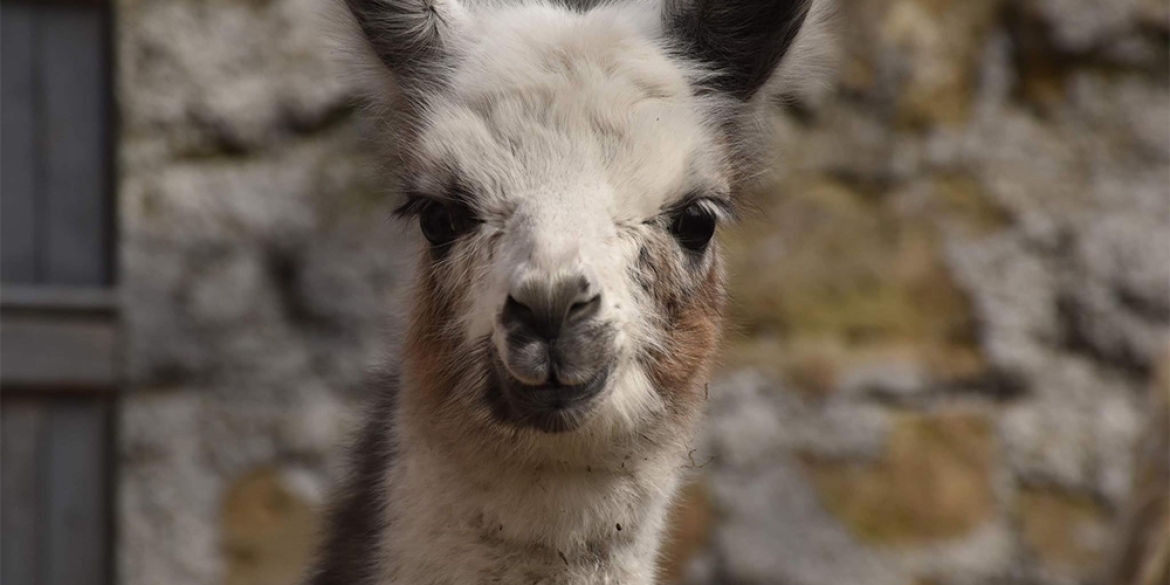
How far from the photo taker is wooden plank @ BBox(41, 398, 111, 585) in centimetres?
423

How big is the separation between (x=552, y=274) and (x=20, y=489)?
2.91 m

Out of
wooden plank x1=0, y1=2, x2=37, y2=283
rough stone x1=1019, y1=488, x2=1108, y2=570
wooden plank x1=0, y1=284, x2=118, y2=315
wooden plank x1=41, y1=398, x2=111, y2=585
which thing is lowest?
wooden plank x1=41, y1=398, x2=111, y2=585

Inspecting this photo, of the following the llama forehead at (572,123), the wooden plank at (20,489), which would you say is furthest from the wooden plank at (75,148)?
the llama forehead at (572,123)

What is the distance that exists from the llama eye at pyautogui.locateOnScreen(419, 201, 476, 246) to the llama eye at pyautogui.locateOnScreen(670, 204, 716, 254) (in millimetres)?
364

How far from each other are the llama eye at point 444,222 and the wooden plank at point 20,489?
2303 millimetres

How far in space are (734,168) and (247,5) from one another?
80.9 inches

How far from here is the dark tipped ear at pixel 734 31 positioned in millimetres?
2557

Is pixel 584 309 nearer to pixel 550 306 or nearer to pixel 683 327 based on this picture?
pixel 550 306

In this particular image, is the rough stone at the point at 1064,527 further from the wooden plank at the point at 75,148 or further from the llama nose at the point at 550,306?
the wooden plank at the point at 75,148

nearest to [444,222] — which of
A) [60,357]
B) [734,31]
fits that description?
[734,31]

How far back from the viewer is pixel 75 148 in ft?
14.1

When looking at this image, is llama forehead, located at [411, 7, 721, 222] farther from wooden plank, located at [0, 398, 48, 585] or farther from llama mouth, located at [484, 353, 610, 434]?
wooden plank, located at [0, 398, 48, 585]

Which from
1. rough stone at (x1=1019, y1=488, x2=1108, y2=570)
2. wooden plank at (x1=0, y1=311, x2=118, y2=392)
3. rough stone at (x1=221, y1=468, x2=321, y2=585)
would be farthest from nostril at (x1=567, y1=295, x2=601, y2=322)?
rough stone at (x1=1019, y1=488, x2=1108, y2=570)

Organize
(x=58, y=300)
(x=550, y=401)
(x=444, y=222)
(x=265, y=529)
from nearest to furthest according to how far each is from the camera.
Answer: (x=550, y=401) < (x=444, y=222) < (x=265, y=529) < (x=58, y=300)
